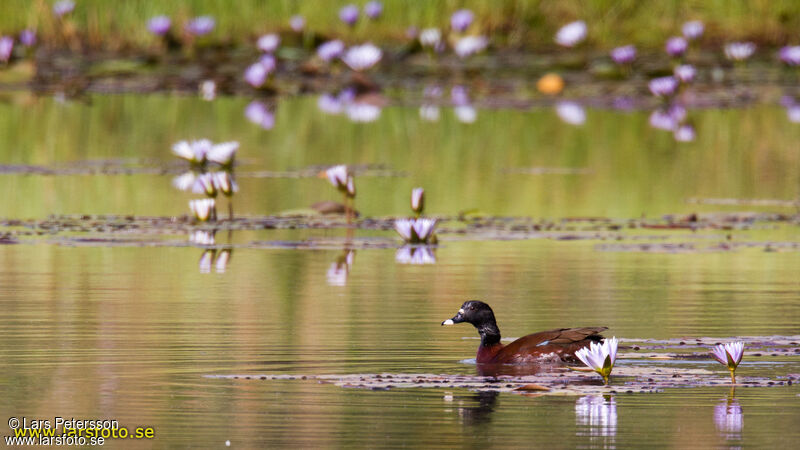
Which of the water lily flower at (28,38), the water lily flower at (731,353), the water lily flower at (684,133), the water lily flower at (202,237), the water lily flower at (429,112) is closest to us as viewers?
the water lily flower at (731,353)

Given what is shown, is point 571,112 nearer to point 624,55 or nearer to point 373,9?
point 624,55

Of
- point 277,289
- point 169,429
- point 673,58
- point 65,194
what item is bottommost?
point 169,429

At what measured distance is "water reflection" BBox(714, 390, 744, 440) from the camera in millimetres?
5699

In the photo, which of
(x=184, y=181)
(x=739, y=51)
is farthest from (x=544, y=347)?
(x=739, y=51)

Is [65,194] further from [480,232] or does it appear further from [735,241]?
[735,241]

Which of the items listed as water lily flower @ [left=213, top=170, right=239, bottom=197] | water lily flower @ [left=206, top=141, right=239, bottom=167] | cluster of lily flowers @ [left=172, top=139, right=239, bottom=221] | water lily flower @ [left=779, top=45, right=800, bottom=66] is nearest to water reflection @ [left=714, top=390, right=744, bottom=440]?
cluster of lily flowers @ [left=172, top=139, right=239, bottom=221]

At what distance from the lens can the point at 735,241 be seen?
10.5 meters

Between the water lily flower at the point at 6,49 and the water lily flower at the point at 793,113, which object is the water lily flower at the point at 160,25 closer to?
the water lily flower at the point at 6,49

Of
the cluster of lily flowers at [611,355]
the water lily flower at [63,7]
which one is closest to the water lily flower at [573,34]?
the water lily flower at [63,7]

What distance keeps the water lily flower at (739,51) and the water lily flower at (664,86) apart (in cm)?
306

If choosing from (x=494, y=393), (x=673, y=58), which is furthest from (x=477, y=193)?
(x=673, y=58)

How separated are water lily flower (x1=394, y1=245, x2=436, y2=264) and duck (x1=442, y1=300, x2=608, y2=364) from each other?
2853mm

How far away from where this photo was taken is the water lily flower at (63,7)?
24812mm

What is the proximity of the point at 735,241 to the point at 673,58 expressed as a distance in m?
13.1
